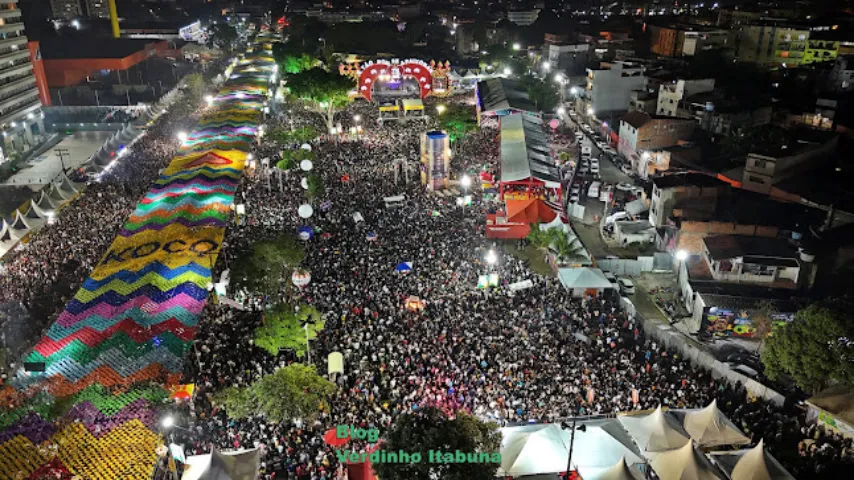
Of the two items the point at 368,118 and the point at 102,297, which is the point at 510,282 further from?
the point at 368,118

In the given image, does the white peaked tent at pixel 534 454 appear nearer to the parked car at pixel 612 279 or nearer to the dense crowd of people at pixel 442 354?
the dense crowd of people at pixel 442 354

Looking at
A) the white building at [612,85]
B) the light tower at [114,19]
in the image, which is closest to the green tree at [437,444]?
the white building at [612,85]

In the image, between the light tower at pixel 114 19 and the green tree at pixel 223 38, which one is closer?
the light tower at pixel 114 19

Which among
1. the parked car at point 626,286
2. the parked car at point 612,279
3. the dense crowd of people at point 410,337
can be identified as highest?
the dense crowd of people at point 410,337

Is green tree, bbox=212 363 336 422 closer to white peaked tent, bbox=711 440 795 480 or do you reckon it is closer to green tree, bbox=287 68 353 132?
white peaked tent, bbox=711 440 795 480

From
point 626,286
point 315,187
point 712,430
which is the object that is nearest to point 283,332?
point 712,430

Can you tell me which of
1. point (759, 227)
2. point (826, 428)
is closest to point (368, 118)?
point (759, 227)
